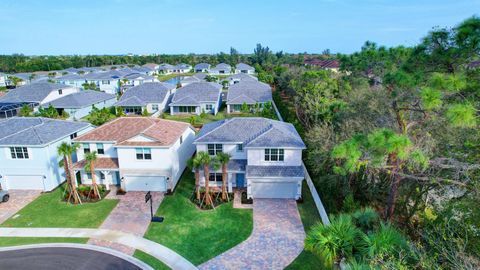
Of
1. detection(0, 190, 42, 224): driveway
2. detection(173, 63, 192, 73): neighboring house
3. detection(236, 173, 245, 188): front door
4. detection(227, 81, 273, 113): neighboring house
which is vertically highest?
detection(173, 63, 192, 73): neighboring house

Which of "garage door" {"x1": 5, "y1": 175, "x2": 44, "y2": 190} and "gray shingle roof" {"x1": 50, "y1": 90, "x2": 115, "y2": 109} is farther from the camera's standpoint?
"gray shingle roof" {"x1": 50, "y1": 90, "x2": 115, "y2": 109}

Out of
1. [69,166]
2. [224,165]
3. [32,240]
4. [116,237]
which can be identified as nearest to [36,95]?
[69,166]


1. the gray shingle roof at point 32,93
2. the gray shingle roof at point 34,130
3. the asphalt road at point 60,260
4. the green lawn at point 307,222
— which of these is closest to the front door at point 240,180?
the green lawn at point 307,222

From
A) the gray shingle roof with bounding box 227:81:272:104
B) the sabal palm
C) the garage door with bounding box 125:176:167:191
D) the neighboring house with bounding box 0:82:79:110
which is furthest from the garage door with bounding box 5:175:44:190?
the gray shingle roof with bounding box 227:81:272:104

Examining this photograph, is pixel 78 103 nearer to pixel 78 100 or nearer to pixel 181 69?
pixel 78 100

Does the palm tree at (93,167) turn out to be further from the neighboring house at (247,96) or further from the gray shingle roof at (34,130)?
the neighboring house at (247,96)

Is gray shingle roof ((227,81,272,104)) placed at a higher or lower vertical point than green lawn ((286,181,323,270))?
higher

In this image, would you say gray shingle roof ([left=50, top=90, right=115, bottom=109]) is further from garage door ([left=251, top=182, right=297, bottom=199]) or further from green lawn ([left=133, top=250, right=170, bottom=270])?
green lawn ([left=133, top=250, right=170, bottom=270])
